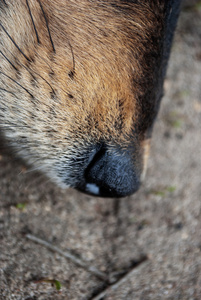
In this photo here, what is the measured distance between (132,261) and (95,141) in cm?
75

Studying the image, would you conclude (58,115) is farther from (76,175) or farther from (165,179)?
(165,179)

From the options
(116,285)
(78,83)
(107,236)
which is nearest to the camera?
(78,83)

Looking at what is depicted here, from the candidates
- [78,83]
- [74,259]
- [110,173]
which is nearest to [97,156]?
[110,173]

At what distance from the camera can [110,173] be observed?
4.30ft

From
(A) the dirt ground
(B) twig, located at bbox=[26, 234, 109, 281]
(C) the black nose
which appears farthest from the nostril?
(B) twig, located at bbox=[26, 234, 109, 281]

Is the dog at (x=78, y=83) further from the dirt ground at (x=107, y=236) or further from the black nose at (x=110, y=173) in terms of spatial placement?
the dirt ground at (x=107, y=236)

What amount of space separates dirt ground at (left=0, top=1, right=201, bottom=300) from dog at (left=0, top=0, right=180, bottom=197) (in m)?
0.28

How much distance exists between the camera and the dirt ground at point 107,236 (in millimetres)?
1451

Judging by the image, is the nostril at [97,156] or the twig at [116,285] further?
the twig at [116,285]

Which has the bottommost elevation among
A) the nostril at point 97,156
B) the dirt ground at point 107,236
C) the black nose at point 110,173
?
the dirt ground at point 107,236

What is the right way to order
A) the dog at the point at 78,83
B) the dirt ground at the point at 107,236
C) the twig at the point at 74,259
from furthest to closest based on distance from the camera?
the twig at the point at 74,259
the dirt ground at the point at 107,236
the dog at the point at 78,83

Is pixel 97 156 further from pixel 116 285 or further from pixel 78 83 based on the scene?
pixel 116 285

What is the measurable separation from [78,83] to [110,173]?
350 millimetres

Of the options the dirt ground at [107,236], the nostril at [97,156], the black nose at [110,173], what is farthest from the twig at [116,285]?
the nostril at [97,156]
